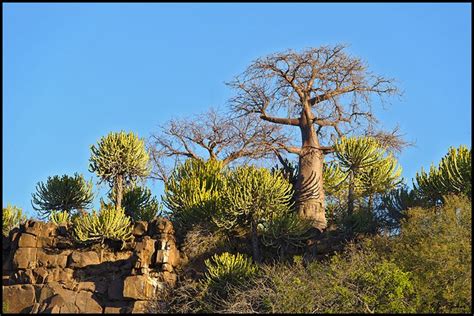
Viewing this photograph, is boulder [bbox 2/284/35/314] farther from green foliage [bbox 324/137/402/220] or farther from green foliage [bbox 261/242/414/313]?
green foliage [bbox 324/137/402/220]

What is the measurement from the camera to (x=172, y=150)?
114 feet

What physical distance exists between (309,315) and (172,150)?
14435 mm

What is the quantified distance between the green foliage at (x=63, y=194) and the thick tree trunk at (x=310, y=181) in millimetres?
7328

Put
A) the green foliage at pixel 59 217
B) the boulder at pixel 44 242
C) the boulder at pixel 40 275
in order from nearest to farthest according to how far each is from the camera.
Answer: the boulder at pixel 40 275, the boulder at pixel 44 242, the green foliage at pixel 59 217

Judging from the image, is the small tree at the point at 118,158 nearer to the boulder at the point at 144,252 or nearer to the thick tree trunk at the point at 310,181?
the boulder at the point at 144,252

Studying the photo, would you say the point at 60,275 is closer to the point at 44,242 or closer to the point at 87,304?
the point at 44,242

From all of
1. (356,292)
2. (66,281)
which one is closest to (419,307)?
(356,292)

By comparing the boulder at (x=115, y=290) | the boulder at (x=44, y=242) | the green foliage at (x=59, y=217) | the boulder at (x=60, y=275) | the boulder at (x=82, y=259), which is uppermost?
the green foliage at (x=59, y=217)

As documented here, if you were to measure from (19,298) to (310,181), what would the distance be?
10300mm

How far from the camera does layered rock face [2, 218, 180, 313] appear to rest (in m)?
25.0

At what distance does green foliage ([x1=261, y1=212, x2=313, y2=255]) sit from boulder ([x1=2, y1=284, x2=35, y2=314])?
7.10 meters

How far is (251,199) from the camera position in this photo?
86.5 feet

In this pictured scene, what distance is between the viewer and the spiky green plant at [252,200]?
2630 centimetres

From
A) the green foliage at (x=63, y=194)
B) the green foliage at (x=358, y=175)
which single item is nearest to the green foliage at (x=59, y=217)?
the green foliage at (x=63, y=194)
